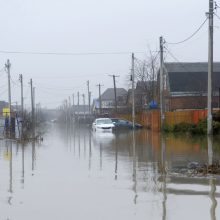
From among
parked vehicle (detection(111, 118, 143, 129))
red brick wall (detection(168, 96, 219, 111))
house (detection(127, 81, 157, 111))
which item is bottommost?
parked vehicle (detection(111, 118, 143, 129))

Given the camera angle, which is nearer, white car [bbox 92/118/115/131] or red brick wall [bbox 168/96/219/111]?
white car [bbox 92/118/115/131]

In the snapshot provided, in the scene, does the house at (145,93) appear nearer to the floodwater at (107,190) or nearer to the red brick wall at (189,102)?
the red brick wall at (189,102)

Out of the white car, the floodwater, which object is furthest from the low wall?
the floodwater

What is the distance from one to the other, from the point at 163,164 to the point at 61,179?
4828 millimetres

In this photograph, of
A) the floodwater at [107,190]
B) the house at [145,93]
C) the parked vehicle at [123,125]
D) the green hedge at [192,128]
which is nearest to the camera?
the floodwater at [107,190]

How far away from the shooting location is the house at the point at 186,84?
6881 centimetres

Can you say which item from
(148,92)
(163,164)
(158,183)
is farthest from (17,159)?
(148,92)

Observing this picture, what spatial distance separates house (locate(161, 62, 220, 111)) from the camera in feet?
226

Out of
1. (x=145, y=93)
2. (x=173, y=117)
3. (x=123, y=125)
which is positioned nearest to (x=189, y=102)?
(x=123, y=125)

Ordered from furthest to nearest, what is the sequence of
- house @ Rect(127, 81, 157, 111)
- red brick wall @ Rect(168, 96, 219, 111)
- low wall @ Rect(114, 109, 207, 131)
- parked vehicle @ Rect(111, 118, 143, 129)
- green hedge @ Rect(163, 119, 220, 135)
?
house @ Rect(127, 81, 157, 111) < red brick wall @ Rect(168, 96, 219, 111) < parked vehicle @ Rect(111, 118, 143, 129) < low wall @ Rect(114, 109, 207, 131) < green hedge @ Rect(163, 119, 220, 135)

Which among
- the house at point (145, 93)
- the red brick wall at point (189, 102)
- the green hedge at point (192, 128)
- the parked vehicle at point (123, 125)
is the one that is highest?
the house at point (145, 93)

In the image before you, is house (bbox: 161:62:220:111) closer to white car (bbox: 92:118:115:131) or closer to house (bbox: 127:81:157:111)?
house (bbox: 127:81:157:111)

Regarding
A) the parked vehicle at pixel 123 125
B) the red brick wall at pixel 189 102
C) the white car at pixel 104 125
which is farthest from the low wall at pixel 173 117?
the red brick wall at pixel 189 102

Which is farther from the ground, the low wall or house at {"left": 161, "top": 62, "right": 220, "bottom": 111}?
house at {"left": 161, "top": 62, "right": 220, "bottom": 111}
